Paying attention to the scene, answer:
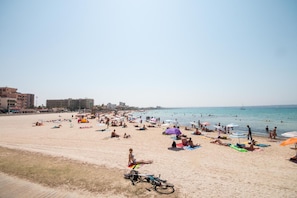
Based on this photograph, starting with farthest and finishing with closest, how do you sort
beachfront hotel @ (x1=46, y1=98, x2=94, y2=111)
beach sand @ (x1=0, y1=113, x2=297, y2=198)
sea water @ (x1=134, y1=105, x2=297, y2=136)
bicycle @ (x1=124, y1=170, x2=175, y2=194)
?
beachfront hotel @ (x1=46, y1=98, x2=94, y2=111) < sea water @ (x1=134, y1=105, x2=297, y2=136) < beach sand @ (x1=0, y1=113, x2=297, y2=198) < bicycle @ (x1=124, y1=170, x2=175, y2=194)

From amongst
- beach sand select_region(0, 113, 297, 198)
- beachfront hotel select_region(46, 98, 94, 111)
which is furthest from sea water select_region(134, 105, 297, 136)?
beachfront hotel select_region(46, 98, 94, 111)

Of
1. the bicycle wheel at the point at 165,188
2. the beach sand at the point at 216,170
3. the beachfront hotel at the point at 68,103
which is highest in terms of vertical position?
the beachfront hotel at the point at 68,103

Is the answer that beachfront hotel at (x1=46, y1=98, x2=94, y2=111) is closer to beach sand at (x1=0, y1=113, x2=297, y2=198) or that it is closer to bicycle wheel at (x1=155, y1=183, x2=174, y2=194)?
beach sand at (x1=0, y1=113, x2=297, y2=198)

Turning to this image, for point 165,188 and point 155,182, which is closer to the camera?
point 165,188

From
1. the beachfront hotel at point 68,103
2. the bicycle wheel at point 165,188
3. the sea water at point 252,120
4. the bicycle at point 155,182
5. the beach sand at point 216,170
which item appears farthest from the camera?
the beachfront hotel at point 68,103

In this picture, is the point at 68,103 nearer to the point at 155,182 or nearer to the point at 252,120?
the point at 252,120

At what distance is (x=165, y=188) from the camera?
7.05 metres

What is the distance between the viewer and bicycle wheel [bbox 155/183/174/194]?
672cm

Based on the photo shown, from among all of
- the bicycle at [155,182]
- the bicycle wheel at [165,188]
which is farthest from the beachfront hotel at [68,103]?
the bicycle wheel at [165,188]

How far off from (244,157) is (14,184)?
1361 cm

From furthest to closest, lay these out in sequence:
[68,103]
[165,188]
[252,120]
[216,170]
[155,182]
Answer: [68,103], [252,120], [216,170], [155,182], [165,188]

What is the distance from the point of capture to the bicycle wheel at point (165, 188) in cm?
672

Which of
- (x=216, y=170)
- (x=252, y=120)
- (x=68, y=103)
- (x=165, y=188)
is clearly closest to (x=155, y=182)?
(x=165, y=188)

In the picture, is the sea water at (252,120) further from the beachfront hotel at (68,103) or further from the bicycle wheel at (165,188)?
the beachfront hotel at (68,103)
